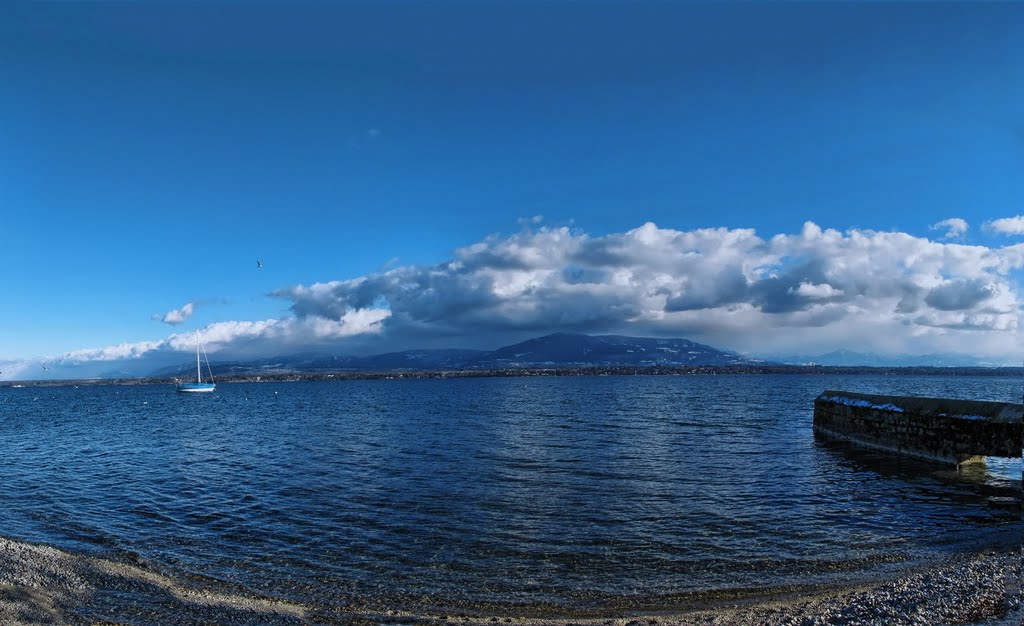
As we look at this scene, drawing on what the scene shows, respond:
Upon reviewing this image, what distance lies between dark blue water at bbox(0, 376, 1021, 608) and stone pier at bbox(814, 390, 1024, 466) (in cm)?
150

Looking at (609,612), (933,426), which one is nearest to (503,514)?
(609,612)

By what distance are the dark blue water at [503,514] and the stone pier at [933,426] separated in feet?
4.93

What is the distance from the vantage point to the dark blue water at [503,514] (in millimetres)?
17578

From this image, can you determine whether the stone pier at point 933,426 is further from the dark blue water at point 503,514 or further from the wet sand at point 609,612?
the wet sand at point 609,612

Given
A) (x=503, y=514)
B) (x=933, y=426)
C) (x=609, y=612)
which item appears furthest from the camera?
(x=933, y=426)

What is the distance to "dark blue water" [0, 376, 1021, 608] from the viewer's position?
17578 millimetres

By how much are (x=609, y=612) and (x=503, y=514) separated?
10262 mm

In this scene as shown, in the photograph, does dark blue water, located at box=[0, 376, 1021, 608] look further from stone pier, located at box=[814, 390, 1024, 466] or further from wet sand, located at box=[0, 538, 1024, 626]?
stone pier, located at box=[814, 390, 1024, 466]

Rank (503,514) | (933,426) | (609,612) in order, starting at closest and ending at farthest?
(609,612) < (503,514) < (933,426)

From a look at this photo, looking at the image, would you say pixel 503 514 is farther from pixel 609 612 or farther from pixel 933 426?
pixel 933 426

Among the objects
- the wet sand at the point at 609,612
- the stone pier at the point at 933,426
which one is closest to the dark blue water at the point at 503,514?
the wet sand at the point at 609,612

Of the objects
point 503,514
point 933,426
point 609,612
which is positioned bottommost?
point 503,514

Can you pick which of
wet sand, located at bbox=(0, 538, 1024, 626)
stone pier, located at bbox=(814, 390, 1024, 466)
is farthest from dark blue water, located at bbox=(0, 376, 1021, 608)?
stone pier, located at bbox=(814, 390, 1024, 466)

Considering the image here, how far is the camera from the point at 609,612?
15.0 meters
